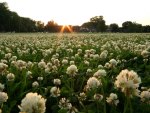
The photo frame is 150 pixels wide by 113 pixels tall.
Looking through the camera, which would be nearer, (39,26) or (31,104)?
(31,104)

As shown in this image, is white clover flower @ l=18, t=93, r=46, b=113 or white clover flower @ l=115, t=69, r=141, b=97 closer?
white clover flower @ l=18, t=93, r=46, b=113

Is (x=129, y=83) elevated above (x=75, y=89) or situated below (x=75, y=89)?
above

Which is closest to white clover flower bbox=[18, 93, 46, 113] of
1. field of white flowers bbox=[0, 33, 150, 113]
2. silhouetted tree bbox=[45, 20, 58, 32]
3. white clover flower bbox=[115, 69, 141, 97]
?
field of white flowers bbox=[0, 33, 150, 113]

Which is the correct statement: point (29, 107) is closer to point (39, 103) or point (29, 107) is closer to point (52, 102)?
point (39, 103)

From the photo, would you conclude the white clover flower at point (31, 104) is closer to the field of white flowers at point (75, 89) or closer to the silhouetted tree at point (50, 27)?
the field of white flowers at point (75, 89)

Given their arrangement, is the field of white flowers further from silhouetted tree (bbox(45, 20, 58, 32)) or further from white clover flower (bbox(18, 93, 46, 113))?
silhouetted tree (bbox(45, 20, 58, 32))

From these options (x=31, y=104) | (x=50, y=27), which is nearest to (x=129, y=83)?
(x=31, y=104)

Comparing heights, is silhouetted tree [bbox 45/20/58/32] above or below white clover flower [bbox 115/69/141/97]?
below

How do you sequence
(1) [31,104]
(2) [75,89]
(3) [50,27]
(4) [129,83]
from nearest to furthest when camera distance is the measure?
(1) [31,104], (4) [129,83], (2) [75,89], (3) [50,27]

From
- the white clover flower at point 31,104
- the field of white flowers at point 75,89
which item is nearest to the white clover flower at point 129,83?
the field of white flowers at point 75,89

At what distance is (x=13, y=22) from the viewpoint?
9162 centimetres

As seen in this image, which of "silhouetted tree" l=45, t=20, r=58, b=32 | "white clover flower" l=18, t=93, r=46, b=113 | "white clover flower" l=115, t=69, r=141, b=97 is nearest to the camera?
"white clover flower" l=18, t=93, r=46, b=113

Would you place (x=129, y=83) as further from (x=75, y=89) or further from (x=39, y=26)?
(x=39, y=26)

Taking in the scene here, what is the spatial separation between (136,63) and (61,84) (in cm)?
234
